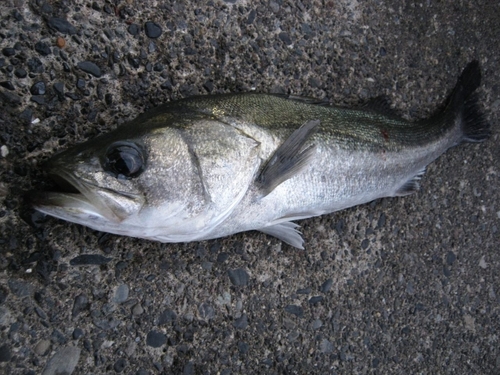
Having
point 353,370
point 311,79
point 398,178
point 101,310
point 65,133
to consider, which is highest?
point 311,79

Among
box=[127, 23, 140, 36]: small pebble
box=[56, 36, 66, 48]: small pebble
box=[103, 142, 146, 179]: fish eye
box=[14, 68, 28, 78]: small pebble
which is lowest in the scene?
box=[103, 142, 146, 179]: fish eye

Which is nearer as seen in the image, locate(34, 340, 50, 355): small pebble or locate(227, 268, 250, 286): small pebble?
locate(34, 340, 50, 355): small pebble

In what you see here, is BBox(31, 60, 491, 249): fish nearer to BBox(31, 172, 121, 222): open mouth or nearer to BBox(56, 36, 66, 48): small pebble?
BBox(31, 172, 121, 222): open mouth

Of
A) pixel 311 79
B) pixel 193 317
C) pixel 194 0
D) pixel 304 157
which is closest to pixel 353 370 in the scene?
pixel 193 317

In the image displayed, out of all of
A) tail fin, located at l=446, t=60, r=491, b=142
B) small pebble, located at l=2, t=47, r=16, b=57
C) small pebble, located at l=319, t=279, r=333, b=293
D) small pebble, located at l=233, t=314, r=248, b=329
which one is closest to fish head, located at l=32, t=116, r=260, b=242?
small pebble, located at l=2, t=47, r=16, b=57

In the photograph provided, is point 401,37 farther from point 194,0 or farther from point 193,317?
point 193,317

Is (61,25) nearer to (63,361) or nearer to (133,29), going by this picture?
(133,29)
